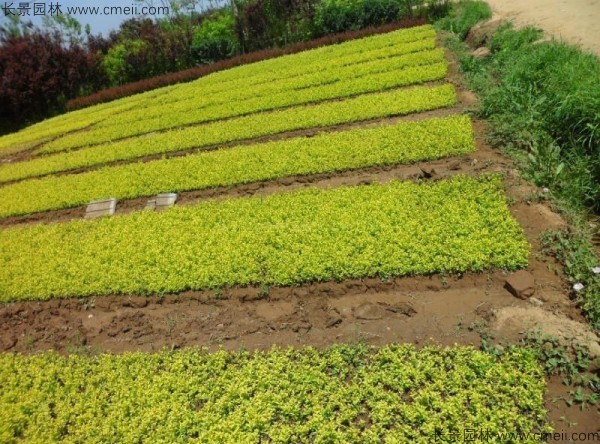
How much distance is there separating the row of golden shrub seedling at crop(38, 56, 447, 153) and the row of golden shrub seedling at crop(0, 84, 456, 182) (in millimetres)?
526

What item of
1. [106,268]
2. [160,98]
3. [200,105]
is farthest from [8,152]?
[106,268]

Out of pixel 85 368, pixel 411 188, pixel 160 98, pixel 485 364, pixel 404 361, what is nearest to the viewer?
pixel 485 364

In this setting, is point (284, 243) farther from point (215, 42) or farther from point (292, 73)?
point (215, 42)

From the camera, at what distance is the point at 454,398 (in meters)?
3.95

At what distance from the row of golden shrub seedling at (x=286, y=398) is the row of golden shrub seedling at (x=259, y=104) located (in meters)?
9.02

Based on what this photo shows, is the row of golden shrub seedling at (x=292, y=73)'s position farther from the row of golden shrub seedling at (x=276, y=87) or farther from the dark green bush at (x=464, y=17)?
the dark green bush at (x=464, y=17)

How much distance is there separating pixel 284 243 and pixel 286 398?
2.59m

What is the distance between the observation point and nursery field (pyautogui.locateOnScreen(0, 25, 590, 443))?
4.17m

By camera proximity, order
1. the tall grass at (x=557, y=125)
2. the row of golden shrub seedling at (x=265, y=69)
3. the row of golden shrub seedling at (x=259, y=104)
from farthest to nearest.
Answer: the row of golden shrub seedling at (x=265, y=69) → the row of golden shrub seedling at (x=259, y=104) → the tall grass at (x=557, y=125)

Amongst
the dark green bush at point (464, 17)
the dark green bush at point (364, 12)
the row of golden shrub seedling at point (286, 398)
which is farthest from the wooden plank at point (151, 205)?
the dark green bush at point (364, 12)

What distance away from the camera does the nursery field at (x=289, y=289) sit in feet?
13.7

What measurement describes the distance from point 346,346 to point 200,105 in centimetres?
1210

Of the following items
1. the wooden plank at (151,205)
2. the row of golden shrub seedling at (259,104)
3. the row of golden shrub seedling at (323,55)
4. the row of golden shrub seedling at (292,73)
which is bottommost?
the wooden plank at (151,205)

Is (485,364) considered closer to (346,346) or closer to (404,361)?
(404,361)
